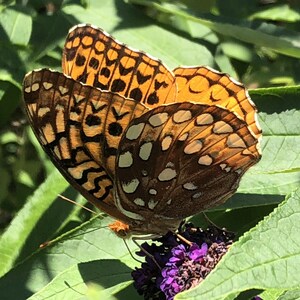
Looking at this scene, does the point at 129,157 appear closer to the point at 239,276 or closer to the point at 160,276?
the point at 160,276

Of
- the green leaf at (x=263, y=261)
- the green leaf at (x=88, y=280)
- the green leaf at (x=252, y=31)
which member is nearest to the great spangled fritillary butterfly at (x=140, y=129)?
the green leaf at (x=88, y=280)

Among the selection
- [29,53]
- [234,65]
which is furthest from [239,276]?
[234,65]

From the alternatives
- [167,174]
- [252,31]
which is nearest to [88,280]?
[167,174]

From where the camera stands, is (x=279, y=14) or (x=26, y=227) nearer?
(x=26, y=227)

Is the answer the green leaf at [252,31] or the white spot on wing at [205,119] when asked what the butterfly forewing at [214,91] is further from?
the green leaf at [252,31]

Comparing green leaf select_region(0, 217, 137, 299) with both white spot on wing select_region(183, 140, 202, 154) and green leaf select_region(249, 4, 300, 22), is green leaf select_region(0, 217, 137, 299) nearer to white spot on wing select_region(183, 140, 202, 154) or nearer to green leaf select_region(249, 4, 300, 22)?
white spot on wing select_region(183, 140, 202, 154)

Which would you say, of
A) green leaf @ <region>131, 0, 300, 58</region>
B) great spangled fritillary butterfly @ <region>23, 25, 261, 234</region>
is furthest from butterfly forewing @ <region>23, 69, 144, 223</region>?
green leaf @ <region>131, 0, 300, 58</region>

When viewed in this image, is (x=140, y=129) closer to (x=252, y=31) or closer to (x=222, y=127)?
(x=222, y=127)
